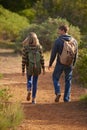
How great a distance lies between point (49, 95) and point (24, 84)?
2.03 metres

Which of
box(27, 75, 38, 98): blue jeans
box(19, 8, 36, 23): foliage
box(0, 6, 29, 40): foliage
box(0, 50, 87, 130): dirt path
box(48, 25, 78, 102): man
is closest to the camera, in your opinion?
box(0, 50, 87, 130): dirt path

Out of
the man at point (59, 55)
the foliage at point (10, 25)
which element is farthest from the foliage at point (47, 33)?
the man at point (59, 55)

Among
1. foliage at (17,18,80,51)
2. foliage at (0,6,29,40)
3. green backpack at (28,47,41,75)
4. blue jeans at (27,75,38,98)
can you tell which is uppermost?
green backpack at (28,47,41,75)

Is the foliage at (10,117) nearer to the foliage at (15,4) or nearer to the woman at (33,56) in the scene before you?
the woman at (33,56)

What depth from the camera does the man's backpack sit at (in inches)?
420

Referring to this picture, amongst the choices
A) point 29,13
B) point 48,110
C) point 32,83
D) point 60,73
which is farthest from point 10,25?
point 48,110

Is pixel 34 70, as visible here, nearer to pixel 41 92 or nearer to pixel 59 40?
pixel 59 40

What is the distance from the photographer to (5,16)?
29000mm

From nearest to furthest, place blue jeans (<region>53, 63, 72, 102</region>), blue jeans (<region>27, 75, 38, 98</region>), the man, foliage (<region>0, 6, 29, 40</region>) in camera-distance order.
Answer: the man < blue jeans (<region>53, 63, 72, 102</region>) < blue jeans (<region>27, 75, 38, 98</region>) < foliage (<region>0, 6, 29, 40</region>)

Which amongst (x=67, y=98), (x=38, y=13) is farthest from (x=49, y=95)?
(x=38, y=13)

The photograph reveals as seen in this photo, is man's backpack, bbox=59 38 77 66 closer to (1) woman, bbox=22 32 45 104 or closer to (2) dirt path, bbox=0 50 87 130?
(1) woman, bbox=22 32 45 104

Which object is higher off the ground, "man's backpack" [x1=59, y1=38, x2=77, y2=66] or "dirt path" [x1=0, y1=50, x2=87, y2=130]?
"man's backpack" [x1=59, y1=38, x2=77, y2=66]

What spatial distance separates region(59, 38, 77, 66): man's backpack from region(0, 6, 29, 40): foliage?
15997 millimetres

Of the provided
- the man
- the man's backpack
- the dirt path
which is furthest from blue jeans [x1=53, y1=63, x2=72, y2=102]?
the dirt path
